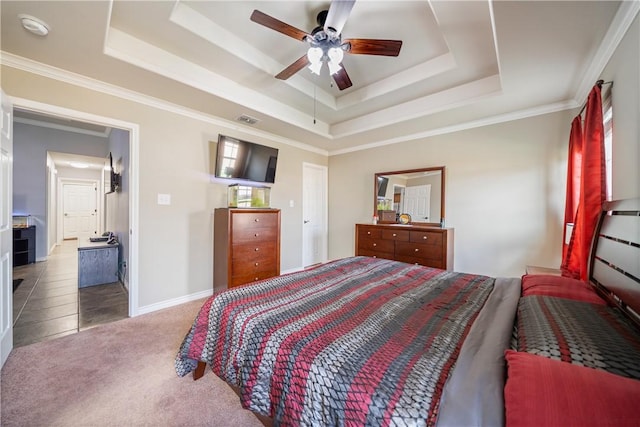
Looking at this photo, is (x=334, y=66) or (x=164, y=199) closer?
(x=334, y=66)

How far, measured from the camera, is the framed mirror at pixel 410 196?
144 inches

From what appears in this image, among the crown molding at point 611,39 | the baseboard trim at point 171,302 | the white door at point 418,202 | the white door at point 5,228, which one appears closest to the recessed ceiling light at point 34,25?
the white door at point 5,228

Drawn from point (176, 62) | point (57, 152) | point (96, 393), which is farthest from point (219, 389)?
point (57, 152)

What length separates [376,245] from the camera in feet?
12.6

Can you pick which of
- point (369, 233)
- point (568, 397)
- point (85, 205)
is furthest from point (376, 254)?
point (85, 205)

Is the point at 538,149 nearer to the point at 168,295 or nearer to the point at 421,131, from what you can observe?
the point at 421,131

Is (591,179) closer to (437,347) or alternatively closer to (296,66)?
(437,347)

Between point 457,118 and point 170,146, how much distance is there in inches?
146

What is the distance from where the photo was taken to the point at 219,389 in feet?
5.44

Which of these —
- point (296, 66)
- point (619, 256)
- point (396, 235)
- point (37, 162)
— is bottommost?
point (396, 235)

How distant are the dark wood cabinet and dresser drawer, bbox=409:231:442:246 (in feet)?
23.6

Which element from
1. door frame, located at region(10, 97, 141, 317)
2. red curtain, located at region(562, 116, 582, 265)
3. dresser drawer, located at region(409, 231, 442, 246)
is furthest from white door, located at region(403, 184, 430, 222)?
door frame, located at region(10, 97, 141, 317)

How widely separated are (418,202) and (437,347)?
3.14 metres

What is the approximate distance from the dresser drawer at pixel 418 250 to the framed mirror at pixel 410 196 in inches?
19.6
